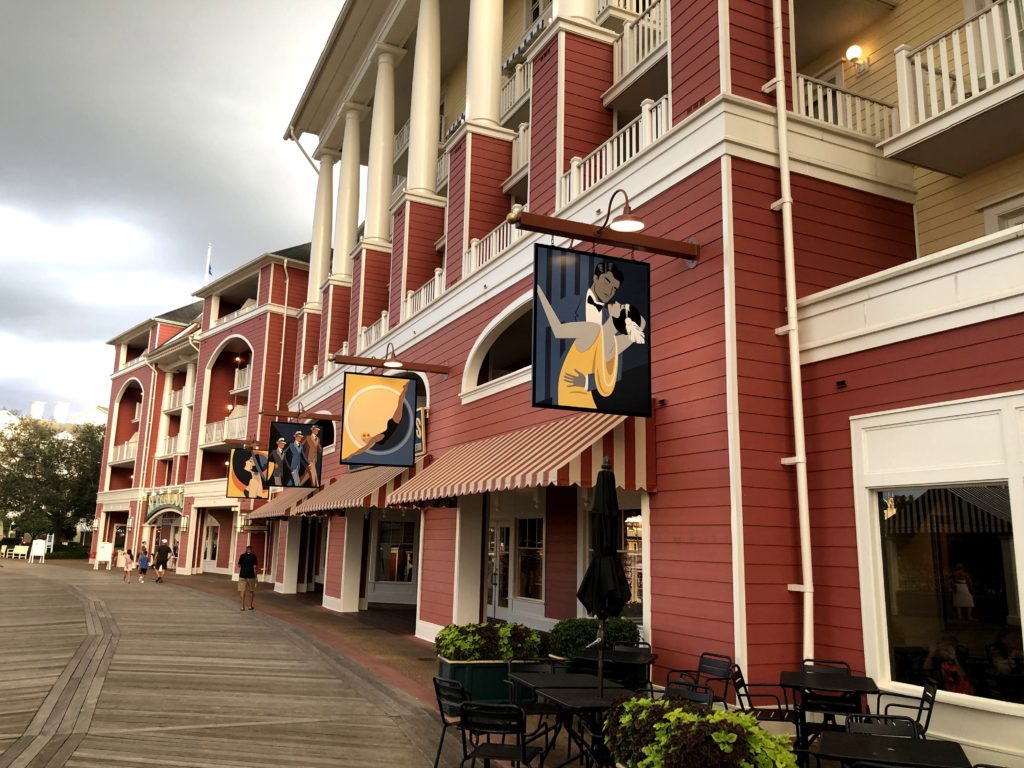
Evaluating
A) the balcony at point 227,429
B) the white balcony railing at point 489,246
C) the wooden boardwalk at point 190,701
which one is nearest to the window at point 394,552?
the wooden boardwalk at point 190,701

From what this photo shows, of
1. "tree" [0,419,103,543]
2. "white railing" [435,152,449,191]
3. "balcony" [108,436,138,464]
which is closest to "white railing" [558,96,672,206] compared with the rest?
"white railing" [435,152,449,191]

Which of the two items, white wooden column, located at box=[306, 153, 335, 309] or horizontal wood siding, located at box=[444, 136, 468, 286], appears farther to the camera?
white wooden column, located at box=[306, 153, 335, 309]

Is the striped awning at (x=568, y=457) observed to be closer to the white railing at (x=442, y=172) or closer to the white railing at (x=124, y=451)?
the white railing at (x=442, y=172)

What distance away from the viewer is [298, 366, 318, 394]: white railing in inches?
1063

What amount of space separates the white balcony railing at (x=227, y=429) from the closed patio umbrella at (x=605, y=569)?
3032cm

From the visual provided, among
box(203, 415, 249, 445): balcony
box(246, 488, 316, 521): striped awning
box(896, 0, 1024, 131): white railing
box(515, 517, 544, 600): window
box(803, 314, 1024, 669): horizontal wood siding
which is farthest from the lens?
box(203, 415, 249, 445): balcony

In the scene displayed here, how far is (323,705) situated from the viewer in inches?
372

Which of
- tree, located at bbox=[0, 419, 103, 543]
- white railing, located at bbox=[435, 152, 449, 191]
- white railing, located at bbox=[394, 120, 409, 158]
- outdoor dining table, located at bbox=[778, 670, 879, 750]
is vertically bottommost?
outdoor dining table, located at bbox=[778, 670, 879, 750]

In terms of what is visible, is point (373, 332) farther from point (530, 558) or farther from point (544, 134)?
point (544, 134)

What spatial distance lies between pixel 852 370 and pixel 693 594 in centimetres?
284

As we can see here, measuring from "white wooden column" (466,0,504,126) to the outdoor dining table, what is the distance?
42.0 feet

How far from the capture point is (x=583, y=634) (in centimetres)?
903

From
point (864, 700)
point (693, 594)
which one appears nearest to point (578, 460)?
point (693, 594)

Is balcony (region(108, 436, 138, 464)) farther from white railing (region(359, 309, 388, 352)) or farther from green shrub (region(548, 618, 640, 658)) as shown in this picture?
green shrub (region(548, 618, 640, 658))
